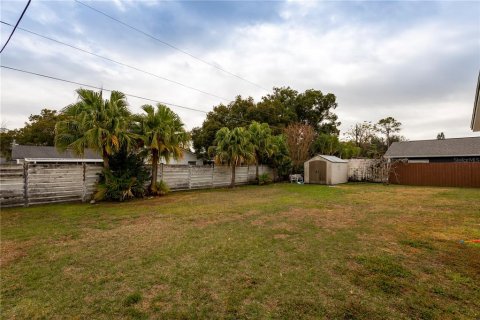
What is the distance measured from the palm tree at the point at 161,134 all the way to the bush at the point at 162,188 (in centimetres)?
22

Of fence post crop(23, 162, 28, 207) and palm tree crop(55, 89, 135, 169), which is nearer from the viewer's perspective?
fence post crop(23, 162, 28, 207)

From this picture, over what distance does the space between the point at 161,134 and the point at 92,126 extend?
8.07 feet

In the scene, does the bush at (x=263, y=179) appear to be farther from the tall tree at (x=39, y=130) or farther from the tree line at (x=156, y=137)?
the tall tree at (x=39, y=130)

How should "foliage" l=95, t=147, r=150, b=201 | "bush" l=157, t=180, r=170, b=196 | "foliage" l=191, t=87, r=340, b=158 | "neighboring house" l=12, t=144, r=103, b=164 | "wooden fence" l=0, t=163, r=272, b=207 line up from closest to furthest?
1. "wooden fence" l=0, t=163, r=272, b=207
2. "foliage" l=95, t=147, r=150, b=201
3. "bush" l=157, t=180, r=170, b=196
4. "neighboring house" l=12, t=144, r=103, b=164
5. "foliage" l=191, t=87, r=340, b=158

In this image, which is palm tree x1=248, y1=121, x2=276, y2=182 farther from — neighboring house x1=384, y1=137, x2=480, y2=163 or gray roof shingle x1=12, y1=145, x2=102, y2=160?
gray roof shingle x1=12, y1=145, x2=102, y2=160

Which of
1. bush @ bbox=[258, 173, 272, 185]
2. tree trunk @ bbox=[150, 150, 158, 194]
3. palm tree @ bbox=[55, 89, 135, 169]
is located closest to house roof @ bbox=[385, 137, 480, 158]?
bush @ bbox=[258, 173, 272, 185]

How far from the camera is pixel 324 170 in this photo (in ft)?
51.7

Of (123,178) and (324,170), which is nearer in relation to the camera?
(123,178)

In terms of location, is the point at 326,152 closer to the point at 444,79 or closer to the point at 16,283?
the point at 444,79

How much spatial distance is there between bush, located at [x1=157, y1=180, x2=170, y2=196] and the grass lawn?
4.24m

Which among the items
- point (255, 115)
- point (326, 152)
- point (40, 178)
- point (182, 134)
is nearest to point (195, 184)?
point (182, 134)

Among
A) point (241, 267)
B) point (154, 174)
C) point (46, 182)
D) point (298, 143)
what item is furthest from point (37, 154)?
point (241, 267)

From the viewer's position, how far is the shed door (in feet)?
51.8

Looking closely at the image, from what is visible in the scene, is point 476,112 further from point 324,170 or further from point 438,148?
point 438,148
